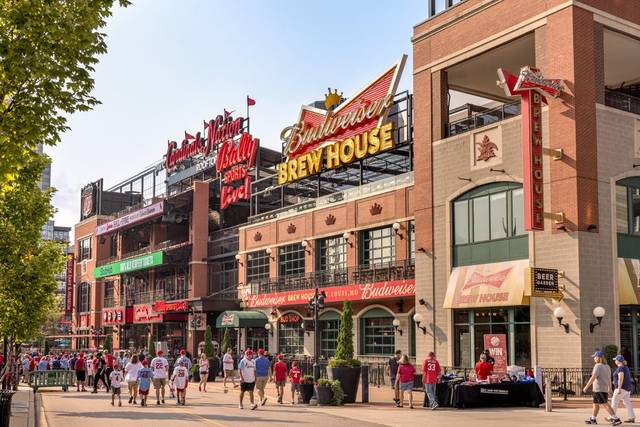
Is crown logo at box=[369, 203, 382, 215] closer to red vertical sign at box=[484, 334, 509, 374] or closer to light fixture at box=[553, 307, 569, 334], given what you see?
red vertical sign at box=[484, 334, 509, 374]

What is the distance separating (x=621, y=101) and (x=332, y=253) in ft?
59.0

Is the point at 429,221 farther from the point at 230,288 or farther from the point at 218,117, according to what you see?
the point at 218,117

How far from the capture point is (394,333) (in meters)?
37.7

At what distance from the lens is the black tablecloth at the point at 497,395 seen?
931 inches

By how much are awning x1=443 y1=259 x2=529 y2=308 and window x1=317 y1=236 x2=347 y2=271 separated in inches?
452

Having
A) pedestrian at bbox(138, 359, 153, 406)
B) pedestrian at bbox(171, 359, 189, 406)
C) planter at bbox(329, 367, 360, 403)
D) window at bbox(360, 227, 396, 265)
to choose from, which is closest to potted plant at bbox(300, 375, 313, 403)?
planter at bbox(329, 367, 360, 403)

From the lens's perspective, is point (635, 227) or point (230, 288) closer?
point (635, 227)

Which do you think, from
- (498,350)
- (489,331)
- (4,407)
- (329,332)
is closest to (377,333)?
(329,332)

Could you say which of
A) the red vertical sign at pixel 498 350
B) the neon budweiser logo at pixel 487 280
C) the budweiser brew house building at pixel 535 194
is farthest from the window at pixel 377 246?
the red vertical sign at pixel 498 350

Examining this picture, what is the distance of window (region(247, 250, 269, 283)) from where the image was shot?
50.5 m

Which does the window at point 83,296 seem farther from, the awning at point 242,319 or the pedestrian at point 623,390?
the pedestrian at point 623,390

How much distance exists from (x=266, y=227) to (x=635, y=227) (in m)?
25.6

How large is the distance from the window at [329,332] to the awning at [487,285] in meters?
11.6

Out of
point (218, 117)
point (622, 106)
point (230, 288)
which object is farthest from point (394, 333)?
point (218, 117)
